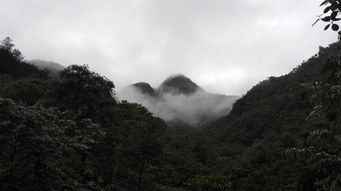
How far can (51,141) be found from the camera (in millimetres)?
4629

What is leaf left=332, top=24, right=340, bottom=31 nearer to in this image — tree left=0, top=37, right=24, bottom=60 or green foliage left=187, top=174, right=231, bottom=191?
green foliage left=187, top=174, right=231, bottom=191

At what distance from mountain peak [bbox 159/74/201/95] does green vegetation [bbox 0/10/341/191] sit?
77748 mm

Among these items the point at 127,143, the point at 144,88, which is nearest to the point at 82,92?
the point at 127,143

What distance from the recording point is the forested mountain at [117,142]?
Result: 15.0ft

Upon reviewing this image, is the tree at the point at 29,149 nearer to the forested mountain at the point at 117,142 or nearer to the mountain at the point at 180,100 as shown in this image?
the forested mountain at the point at 117,142

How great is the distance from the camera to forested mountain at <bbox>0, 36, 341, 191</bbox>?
4578mm

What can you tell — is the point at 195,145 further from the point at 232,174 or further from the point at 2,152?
the point at 2,152

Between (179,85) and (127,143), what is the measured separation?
11541cm

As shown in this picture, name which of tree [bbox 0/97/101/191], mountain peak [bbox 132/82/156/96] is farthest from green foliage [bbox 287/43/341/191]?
mountain peak [bbox 132/82/156/96]

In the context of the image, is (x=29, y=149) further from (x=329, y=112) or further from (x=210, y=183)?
(x=210, y=183)

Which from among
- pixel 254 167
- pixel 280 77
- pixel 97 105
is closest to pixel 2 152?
pixel 97 105

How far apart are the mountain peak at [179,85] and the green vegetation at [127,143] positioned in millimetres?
77748

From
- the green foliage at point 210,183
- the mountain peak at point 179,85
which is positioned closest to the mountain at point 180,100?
the mountain peak at point 179,85

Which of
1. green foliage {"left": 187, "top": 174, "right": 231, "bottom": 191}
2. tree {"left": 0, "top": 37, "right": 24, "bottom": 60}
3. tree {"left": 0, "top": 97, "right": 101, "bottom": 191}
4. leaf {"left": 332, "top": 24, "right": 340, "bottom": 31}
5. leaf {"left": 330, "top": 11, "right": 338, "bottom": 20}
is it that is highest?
tree {"left": 0, "top": 37, "right": 24, "bottom": 60}
